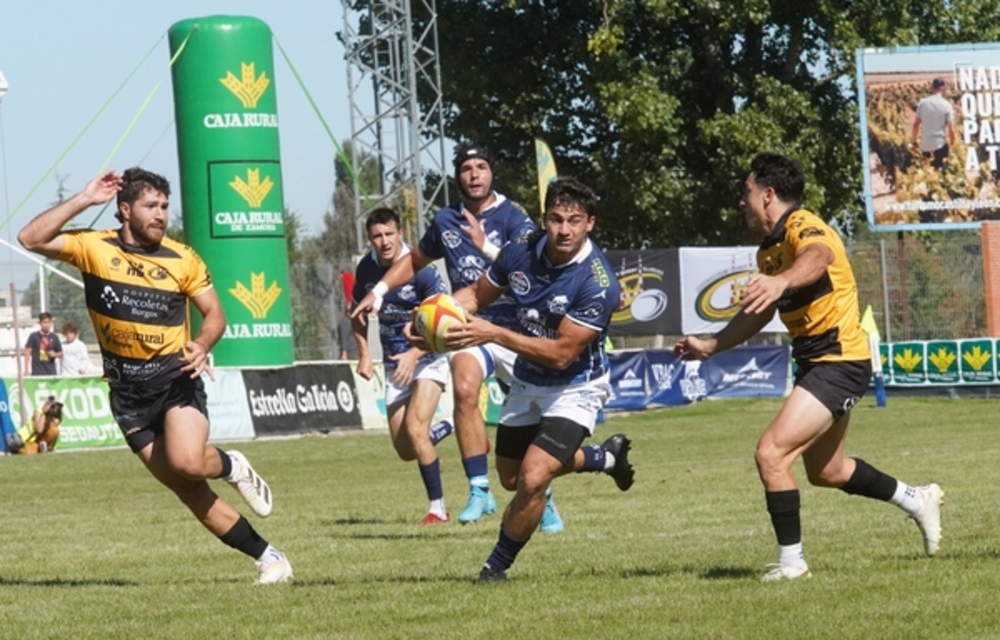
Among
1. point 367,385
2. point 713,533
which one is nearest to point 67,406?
point 367,385

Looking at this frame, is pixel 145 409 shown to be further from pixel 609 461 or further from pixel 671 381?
pixel 671 381

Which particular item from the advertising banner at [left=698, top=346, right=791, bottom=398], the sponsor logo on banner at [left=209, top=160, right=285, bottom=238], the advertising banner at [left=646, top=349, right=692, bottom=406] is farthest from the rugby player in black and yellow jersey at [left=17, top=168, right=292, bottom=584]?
the advertising banner at [left=698, top=346, right=791, bottom=398]

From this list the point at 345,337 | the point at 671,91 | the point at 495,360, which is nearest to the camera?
the point at 495,360

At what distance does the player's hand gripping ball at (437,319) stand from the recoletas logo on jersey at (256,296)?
71.3 feet

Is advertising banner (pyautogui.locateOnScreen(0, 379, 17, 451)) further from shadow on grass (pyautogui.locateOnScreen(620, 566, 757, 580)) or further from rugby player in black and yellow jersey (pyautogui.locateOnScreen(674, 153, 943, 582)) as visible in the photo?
rugby player in black and yellow jersey (pyautogui.locateOnScreen(674, 153, 943, 582))

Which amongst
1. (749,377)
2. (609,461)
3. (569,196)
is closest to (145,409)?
(569,196)

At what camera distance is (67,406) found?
1009 inches

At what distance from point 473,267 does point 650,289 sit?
2269cm

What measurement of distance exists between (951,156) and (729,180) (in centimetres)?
694

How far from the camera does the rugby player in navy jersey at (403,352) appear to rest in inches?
531

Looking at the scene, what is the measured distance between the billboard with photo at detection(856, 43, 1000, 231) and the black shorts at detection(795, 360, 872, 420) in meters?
25.7

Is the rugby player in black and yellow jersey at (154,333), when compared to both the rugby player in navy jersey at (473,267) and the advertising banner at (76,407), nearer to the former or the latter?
the rugby player in navy jersey at (473,267)

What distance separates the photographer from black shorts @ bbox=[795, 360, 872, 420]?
8977 millimetres

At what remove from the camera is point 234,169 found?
3000 cm
